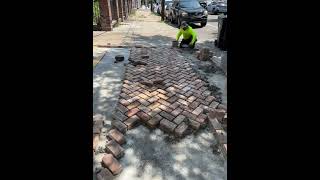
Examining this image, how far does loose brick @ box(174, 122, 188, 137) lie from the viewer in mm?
A: 3019

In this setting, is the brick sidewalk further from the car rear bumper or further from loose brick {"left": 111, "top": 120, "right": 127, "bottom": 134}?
the car rear bumper

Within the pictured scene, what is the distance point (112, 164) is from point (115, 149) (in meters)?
0.25

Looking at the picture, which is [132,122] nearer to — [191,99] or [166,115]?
[166,115]

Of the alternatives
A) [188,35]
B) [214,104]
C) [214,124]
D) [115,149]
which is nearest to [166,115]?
[214,124]

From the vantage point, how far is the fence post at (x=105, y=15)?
40.8 ft

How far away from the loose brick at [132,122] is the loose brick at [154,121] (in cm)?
18

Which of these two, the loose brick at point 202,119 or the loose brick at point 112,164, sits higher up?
the loose brick at point 202,119

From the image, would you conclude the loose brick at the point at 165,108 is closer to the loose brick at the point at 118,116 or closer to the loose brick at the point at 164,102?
the loose brick at the point at 164,102

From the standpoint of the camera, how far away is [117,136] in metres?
2.90

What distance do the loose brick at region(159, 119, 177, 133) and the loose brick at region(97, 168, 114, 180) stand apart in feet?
3.25

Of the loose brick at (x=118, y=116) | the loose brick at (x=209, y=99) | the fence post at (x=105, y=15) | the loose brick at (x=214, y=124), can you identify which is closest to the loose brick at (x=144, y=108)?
the loose brick at (x=118, y=116)
